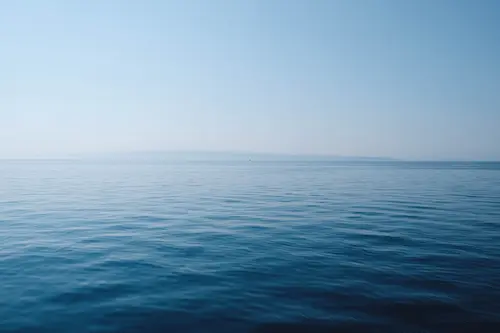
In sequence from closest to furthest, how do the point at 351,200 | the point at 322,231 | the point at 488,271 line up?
the point at 488,271 < the point at 322,231 < the point at 351,200

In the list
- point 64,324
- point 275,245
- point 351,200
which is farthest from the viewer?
point 351,200

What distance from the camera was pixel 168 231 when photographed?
48.7ft

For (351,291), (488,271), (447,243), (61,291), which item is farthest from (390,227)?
(61,291)

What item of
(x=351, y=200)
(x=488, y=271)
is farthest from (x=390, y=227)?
(x=351, y=200)

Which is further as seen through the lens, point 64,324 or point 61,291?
point 61,291

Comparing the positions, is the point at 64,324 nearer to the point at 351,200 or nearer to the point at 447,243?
the point at 447,243

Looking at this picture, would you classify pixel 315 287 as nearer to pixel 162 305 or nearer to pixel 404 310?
pixel 404 310

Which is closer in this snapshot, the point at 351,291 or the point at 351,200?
the point at 351,291

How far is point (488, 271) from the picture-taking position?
924 centimetres

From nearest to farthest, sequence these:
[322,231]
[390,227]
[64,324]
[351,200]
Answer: [64,324] → [322,231] → [390,227] → [351,200]

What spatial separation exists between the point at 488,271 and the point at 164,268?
9.86m

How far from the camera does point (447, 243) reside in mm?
12398

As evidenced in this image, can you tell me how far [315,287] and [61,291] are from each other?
657 centimetres

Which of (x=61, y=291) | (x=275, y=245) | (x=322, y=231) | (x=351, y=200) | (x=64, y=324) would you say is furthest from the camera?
(x=351, y=200)
